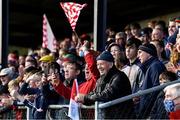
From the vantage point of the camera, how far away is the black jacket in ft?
28.8

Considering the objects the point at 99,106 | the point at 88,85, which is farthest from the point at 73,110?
the point at 88,85

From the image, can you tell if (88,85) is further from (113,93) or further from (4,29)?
(4,29)

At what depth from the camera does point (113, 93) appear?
29.8ft

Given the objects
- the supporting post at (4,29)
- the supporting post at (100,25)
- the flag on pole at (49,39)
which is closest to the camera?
the supporting post at (100,25)

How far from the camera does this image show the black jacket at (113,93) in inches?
346

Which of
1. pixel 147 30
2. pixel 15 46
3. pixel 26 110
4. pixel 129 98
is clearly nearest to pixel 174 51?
pixel 129 98

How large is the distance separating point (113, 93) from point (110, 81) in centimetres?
31

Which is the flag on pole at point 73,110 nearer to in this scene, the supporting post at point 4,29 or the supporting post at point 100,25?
the supporting post at point 100,25

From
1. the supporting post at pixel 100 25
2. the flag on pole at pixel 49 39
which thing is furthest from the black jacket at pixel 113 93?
the flag on pole at pixel 49 39

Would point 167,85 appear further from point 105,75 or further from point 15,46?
point 15,46

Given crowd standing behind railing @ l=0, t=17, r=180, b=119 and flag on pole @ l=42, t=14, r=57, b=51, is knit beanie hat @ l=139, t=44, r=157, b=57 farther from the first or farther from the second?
flag on pole @ l=42, t=14, r=57, b=51

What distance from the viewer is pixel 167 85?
8.18 m

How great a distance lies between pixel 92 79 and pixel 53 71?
65cm

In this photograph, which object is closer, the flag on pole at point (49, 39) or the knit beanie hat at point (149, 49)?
the knit beanie hat at point (149, 49)
